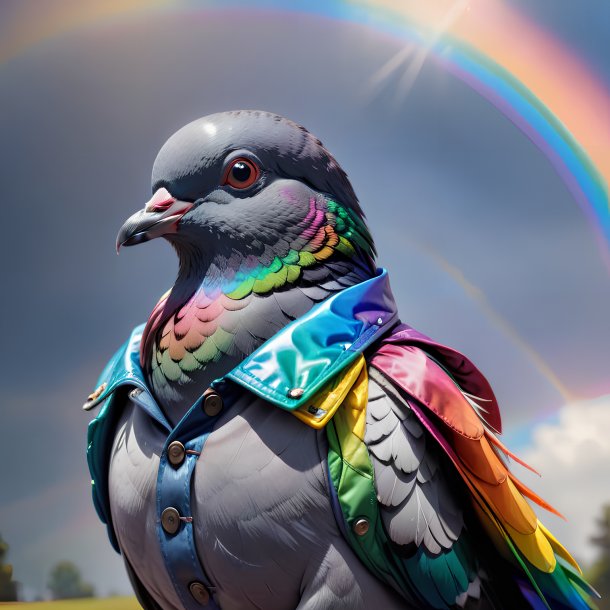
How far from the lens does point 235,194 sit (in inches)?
72.7

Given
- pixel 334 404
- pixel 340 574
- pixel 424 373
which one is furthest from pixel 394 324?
pixel 340 574

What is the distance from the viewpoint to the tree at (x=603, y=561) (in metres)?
3.92

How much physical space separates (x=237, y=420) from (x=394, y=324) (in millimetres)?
529

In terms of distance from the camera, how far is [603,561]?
4.02m

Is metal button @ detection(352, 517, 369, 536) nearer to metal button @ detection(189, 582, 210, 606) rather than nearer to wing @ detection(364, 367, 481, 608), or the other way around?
wing @ detection(364, 367, 481, 608)

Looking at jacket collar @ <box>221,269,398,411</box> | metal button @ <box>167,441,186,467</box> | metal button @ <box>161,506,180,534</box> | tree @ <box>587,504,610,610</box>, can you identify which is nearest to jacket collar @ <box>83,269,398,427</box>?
jacket collar @ <box>221,269,398,411</box>

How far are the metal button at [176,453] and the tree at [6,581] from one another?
3.33 meters

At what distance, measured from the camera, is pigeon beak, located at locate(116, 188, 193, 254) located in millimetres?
1803

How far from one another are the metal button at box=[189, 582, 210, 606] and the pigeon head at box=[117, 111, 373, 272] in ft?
2.50

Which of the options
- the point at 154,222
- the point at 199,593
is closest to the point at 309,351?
the point at 154,222

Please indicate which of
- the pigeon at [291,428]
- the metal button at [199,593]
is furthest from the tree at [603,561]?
the metal button at [199,593]

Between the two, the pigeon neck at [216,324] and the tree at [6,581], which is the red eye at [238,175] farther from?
the tree at [6,581]

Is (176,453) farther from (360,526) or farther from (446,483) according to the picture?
(446,483)

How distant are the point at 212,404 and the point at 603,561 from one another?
10.4ft
